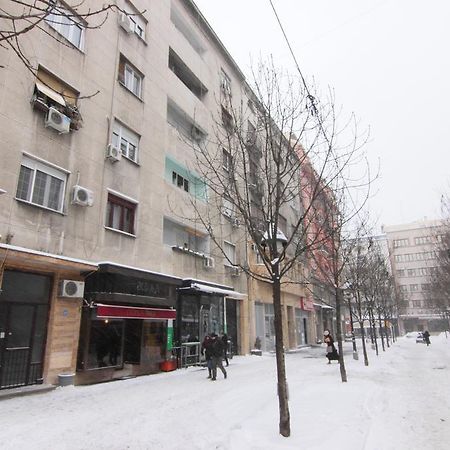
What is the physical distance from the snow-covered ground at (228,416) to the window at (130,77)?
12154 mm

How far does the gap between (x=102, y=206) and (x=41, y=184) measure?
7.82 ft

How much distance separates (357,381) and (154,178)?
37.5 ft

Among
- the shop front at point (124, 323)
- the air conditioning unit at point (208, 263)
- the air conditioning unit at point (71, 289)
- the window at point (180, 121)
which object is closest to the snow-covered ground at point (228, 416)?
the shop front at point (124, 323)

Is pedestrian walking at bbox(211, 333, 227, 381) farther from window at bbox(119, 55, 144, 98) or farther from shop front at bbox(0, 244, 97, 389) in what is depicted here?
window at bbox(119, 55, 144, 98)

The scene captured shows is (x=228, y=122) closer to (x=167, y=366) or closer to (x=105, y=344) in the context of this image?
(x=105, y=344)

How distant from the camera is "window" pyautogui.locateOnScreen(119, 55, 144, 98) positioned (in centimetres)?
1632

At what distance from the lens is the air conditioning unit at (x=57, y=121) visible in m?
11.9

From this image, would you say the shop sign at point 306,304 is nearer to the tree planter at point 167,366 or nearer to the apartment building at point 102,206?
the apartment building at point 102,206

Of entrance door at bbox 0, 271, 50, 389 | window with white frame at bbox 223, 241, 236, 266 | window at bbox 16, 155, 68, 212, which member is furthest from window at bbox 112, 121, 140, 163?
window with white frame at bbox 223, 241, 236, 266

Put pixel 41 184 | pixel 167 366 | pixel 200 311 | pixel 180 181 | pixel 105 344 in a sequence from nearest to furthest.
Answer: pixel 41 184
pixel 105 344
pixel 167 366
pixel 200 311
pixel 180 181

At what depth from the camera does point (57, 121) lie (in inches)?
477

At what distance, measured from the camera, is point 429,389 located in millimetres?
11609

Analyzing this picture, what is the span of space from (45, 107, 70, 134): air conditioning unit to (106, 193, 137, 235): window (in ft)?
9.92

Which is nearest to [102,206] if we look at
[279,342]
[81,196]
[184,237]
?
[81,196]
